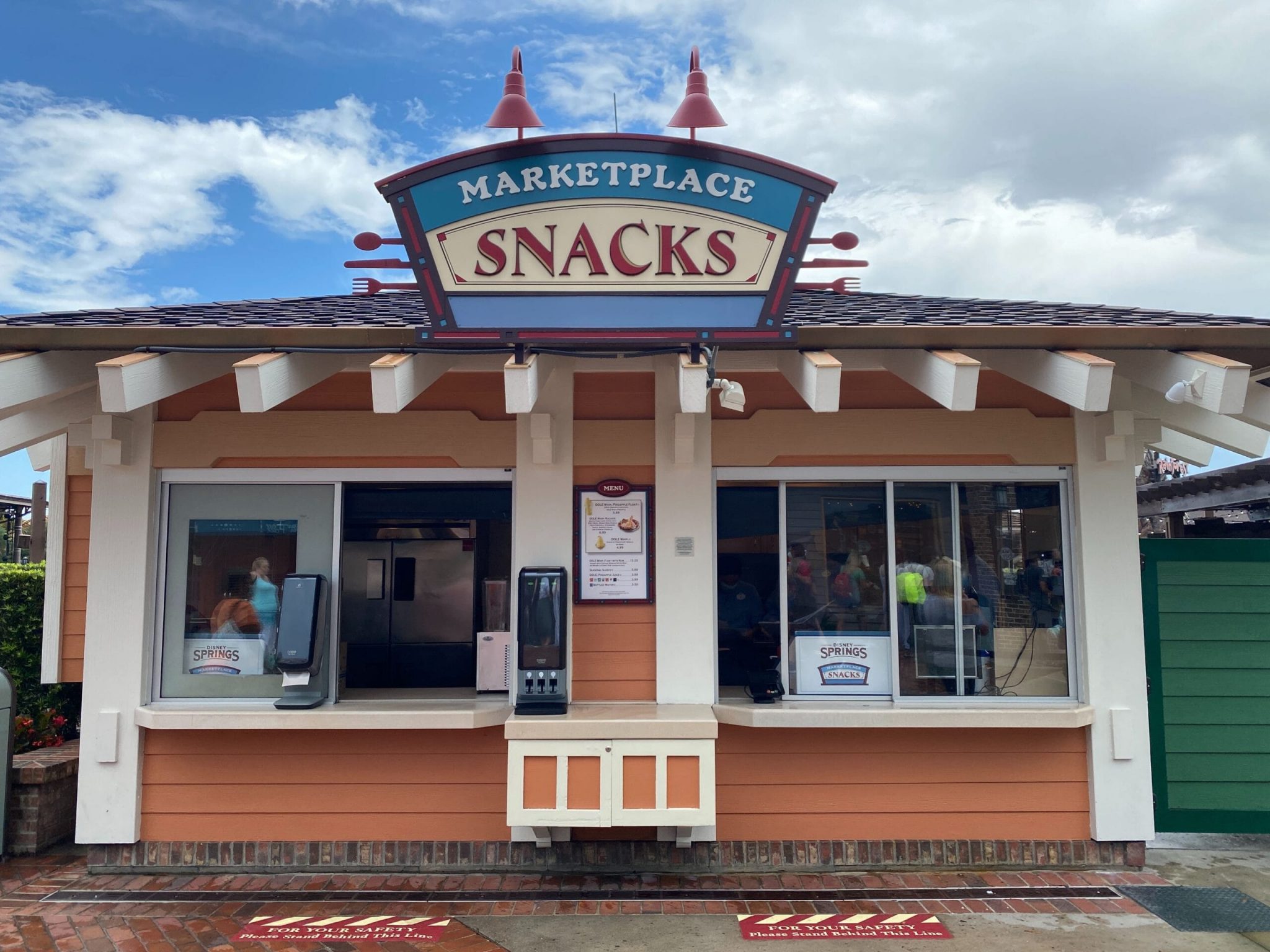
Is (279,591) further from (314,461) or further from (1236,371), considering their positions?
(1236,371)

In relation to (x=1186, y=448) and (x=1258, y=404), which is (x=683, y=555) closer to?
(x=1258, y=404)

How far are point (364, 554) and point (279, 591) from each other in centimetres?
148

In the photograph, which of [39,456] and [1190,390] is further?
[39,456]

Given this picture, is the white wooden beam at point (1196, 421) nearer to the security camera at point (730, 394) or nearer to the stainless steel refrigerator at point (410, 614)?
the security camera at point (730, 394)

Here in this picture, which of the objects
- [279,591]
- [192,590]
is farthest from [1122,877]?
[192,590]

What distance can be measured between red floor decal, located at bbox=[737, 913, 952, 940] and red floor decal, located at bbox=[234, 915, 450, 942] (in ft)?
5.26

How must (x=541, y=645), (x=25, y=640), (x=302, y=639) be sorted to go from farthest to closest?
(x=25, y=640)
(x=302, y=639)
(x=541, y=645)

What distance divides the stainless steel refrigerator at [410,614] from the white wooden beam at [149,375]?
2.30 m

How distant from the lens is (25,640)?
7.20 m

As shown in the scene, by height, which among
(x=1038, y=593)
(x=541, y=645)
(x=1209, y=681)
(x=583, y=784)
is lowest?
(x=583, y=784)

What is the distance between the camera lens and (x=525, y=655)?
5051mm

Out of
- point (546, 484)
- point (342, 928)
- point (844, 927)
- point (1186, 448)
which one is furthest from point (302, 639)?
point (1186, 448)

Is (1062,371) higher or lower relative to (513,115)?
lower

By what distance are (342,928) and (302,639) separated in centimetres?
159
